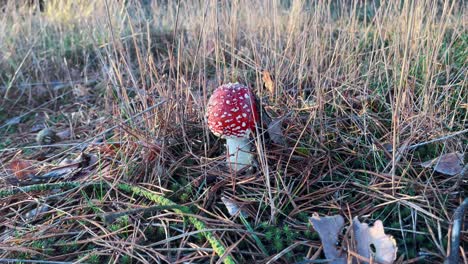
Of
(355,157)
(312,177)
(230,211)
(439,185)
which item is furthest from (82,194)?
(439,185)

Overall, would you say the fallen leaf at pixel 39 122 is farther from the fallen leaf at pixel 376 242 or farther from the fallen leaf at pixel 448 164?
the fallen leaf at pixel 448 164

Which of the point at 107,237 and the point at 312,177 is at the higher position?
the point at 312,177

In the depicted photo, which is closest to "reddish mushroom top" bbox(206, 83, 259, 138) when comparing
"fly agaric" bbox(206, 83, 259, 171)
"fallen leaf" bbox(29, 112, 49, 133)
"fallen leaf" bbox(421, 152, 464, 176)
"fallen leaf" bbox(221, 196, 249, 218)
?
"fly agaric" bbox(206, 83, 259, 171)

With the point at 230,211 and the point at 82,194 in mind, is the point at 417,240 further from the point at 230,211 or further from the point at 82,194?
the point at 82,194

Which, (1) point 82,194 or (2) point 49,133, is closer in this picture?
(1) point 82,194

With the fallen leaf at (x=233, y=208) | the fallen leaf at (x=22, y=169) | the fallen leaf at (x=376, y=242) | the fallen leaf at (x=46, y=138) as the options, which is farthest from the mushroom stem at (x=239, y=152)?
the fallen leaf at (x=46, y=138)

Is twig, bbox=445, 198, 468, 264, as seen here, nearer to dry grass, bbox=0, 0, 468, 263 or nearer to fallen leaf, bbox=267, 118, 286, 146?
dry grass, bbox=0, 0, 468, 263
